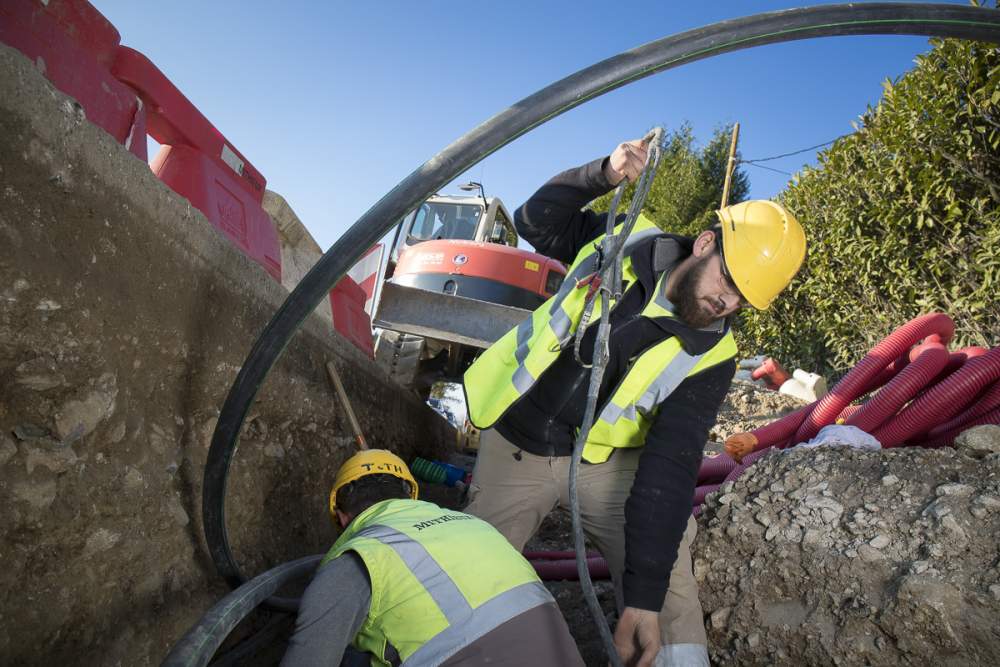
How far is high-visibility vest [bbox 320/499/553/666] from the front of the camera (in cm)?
139

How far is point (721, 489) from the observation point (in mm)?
2703

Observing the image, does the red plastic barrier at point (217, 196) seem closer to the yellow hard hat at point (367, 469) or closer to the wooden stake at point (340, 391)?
the wooden stake at point (340, 391)

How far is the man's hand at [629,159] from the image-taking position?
1980mm

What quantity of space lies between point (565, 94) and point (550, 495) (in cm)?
162

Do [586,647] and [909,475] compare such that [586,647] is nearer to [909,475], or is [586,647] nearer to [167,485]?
[909,475]

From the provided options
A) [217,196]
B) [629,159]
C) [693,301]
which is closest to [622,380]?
[693,301]

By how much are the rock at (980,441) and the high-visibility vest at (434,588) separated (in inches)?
81.1

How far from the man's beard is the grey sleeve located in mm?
1419

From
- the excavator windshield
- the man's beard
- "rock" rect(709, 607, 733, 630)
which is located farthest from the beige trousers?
the excavator windshield

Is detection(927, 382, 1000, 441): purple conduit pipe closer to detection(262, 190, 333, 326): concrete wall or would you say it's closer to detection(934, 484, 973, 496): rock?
detection(934, 484, 973, 496): rock

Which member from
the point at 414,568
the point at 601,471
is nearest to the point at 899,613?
the point at 601,471

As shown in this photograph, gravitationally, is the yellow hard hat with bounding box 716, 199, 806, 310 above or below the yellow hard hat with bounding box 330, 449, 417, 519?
above

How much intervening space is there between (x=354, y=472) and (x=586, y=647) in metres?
1.35

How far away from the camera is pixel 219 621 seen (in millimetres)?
1301
